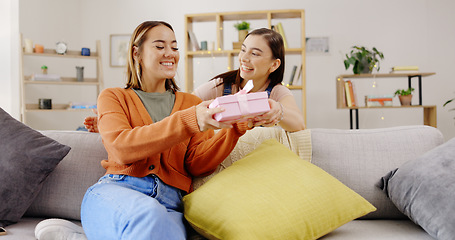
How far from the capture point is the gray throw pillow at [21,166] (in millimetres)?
1427

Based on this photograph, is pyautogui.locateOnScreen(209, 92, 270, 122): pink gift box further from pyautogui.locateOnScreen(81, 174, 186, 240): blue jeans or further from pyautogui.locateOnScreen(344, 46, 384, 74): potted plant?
pyautogui.locateOnScreen(344, 46, 384, 74): potted plant

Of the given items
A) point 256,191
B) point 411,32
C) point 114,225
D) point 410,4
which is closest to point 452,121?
point 411,32

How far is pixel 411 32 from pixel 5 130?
489 centimetres

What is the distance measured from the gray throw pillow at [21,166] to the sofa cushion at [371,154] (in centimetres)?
97

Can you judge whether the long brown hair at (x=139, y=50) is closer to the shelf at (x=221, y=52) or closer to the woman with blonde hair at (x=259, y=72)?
the woman with blonde hair at (x=259, y=72)

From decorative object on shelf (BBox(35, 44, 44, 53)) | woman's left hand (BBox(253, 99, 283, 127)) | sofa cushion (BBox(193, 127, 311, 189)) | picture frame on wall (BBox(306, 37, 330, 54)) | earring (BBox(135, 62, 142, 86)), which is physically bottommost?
sofa cushion (BBox(193, 127, 311, 189))

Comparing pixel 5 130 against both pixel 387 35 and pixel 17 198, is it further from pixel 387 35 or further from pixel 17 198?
pixel 387 35

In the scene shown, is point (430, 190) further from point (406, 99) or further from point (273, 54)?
point (406, 99)

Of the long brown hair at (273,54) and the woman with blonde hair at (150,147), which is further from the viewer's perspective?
the long brown hair at (273,54)

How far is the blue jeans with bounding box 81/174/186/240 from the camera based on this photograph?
102 cm

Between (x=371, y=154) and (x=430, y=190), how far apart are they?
333 mm

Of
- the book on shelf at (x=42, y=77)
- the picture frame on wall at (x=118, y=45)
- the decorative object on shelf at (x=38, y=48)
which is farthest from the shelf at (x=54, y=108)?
the picture frame on wall at (x=118, y=45)

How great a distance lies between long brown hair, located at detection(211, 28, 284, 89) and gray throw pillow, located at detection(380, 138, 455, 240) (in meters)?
0.78

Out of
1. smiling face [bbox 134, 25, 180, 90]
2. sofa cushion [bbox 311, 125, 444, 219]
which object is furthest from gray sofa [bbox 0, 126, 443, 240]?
smiling face [bbox 134, 25, 180, 90]
